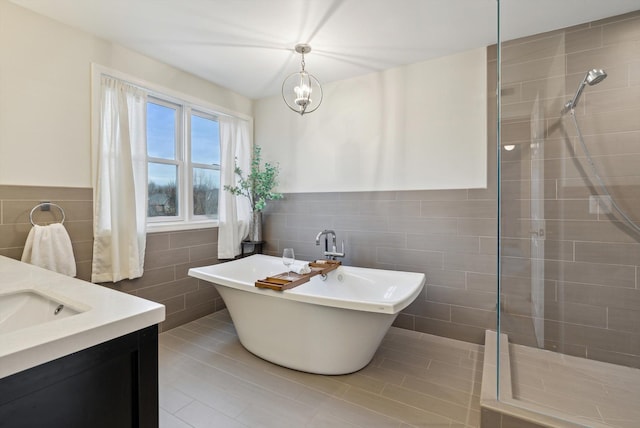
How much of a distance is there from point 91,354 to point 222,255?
8.95 ft

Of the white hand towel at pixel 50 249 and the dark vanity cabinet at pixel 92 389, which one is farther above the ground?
the white hand towel at pixel 50 249

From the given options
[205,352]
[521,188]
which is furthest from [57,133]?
[521,188]

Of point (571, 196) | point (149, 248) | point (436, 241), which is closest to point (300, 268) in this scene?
point (436, 241)

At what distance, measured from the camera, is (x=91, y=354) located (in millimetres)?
758

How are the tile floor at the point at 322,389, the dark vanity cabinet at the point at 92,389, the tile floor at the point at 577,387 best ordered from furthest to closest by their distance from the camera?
the tile floor at the point at 322,389, the tile floor at the point at 577,387, the dark vanity cabinet at the point at 92,389

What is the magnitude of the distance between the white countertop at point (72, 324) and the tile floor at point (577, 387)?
1.93 metres

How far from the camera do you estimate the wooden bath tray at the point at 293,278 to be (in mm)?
2156

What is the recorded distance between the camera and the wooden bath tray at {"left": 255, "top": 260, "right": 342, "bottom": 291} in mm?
2156

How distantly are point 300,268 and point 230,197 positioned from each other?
1332 mm

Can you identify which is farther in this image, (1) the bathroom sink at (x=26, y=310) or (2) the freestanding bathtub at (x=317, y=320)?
(2) the freestanding bathtub at (x=317, y=320)

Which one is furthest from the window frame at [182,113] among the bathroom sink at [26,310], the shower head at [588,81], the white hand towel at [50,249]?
the shower head at [588,81]

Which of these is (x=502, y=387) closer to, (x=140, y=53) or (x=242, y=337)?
(x=242, y=337)

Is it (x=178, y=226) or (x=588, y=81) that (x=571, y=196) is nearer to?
(x=588, y=81)

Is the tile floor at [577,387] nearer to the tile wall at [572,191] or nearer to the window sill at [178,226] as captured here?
the tile wall at [572,191]
